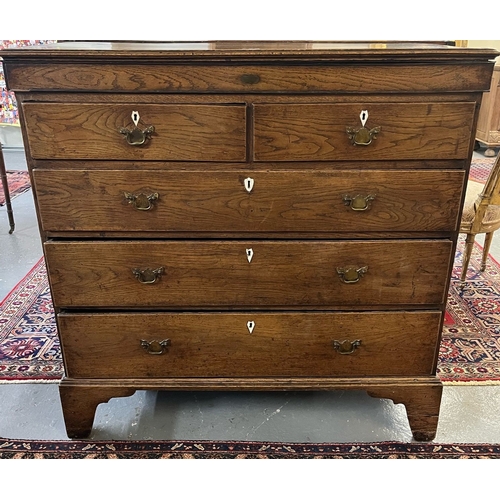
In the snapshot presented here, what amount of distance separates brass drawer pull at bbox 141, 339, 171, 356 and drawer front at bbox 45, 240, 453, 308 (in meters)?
0.12

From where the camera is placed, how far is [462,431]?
1726 millimetres

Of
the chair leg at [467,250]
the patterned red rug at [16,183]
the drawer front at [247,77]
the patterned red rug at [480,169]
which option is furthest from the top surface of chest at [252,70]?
the patterned red rug at [480,169]

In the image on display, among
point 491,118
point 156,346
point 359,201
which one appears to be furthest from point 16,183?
point 491,118

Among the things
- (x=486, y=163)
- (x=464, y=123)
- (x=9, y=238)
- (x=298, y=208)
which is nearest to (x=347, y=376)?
(x=298, y=208)

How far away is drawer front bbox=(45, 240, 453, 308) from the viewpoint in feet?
4.83

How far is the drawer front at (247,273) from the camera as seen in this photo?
1473 millimetres

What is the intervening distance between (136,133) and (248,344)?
728 mm

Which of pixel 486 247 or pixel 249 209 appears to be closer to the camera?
pixel 249 209

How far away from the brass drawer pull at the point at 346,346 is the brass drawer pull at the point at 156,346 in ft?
1.75

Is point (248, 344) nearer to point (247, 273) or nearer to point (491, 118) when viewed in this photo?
point (247, 273)

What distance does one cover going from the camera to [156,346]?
1.58m

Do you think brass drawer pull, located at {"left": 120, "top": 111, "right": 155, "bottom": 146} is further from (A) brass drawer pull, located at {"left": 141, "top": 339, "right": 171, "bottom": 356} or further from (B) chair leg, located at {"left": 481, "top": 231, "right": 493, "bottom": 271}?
(B) chair leg, located at {"left": 481, "top": 231, "right": 493, "bottom": 271}

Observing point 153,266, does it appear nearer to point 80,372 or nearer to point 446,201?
point 80,372

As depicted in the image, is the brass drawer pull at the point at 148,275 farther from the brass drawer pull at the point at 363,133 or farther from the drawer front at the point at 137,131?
the brass drawer pull at the point at 363,133
